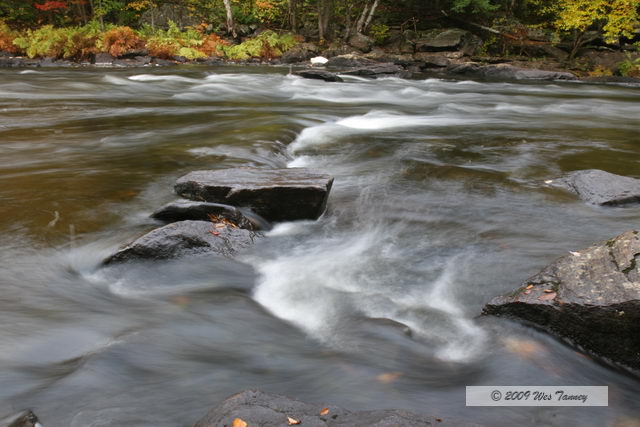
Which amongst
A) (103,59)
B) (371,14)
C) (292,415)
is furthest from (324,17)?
(292,415)

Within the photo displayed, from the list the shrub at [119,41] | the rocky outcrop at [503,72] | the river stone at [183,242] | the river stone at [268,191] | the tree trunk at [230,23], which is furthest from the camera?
the tree trunk at [230,23]

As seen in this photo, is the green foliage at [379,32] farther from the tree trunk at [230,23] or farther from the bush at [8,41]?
the bush at [8,41]

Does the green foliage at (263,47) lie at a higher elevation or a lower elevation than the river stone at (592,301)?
higher

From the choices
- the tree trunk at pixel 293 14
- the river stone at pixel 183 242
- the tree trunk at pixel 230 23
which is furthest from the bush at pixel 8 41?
the river stone at pixel 183 242

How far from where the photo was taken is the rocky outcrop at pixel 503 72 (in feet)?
59.4

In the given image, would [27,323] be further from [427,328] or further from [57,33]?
[57,33]

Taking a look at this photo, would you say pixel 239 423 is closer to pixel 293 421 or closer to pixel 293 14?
pixel 293 421

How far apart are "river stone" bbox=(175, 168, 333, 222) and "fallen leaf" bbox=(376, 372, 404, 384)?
7.15ft

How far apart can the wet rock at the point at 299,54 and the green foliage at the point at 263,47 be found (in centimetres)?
80

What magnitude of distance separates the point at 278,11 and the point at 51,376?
91.9 feet

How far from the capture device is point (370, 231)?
4.48m

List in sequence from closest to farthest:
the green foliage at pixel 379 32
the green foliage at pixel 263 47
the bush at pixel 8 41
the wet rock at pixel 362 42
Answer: the bush at pixel 8 41, the green foliage at pixel 263 47, the wet rock at pixel 362 42, the green foliage at pixel 379 32

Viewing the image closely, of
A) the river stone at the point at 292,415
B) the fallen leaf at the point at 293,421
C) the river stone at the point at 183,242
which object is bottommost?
the river stone at the point at 183,242

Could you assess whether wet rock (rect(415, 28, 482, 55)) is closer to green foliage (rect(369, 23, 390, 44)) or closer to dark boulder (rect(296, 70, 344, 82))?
green foliage (rect(369, 23, 390, 44))
